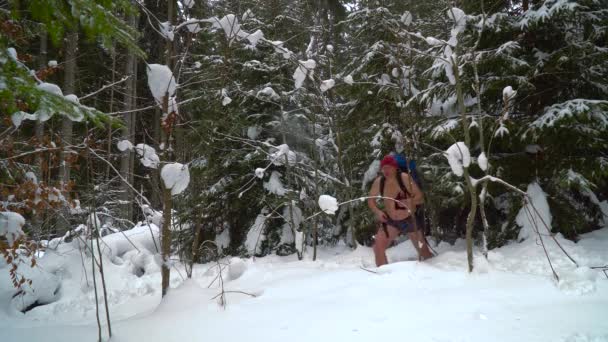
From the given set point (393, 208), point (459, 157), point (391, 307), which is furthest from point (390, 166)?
point (391, 307)

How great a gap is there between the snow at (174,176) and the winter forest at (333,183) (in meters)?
0.02

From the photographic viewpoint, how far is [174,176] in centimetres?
281

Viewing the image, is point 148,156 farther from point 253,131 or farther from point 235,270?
point 253,131

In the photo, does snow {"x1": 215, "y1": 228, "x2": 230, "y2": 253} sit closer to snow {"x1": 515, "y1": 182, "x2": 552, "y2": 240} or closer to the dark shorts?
the dark shorts

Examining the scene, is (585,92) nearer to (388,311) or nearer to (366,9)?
(366,9)

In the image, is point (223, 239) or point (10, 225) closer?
point (10, 225)

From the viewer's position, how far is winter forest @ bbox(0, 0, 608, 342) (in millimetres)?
2262

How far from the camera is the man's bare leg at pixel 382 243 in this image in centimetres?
470

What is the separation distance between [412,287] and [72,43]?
1252cm

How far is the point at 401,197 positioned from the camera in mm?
4973

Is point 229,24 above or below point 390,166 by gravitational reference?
above

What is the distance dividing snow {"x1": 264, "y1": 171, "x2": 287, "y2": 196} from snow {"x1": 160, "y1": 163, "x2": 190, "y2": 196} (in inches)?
A: 174

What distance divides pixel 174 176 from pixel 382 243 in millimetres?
3061

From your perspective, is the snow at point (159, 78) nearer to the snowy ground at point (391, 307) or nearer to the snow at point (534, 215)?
the snowy ground at point (391, 307)
